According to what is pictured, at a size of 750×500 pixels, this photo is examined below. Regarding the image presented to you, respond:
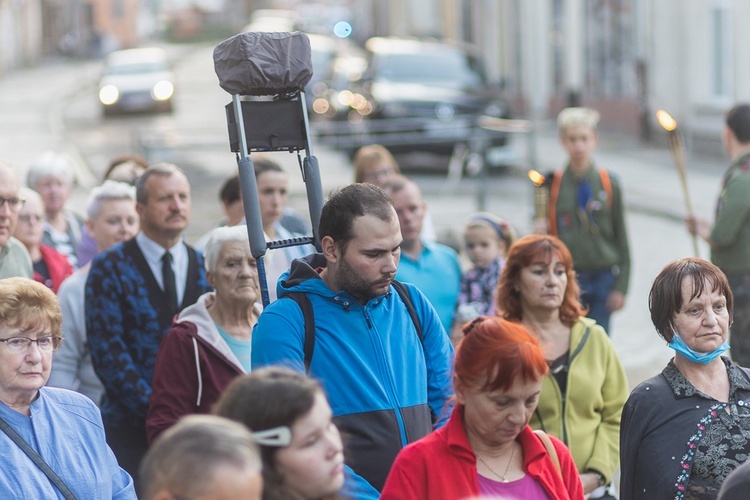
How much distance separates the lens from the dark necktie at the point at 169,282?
20.2 feet

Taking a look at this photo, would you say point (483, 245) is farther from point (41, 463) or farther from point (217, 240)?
point (41, 463)

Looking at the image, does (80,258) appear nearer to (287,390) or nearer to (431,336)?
(431,336)

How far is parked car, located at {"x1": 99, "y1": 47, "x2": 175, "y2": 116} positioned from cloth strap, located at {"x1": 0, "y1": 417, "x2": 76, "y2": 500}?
33351mm

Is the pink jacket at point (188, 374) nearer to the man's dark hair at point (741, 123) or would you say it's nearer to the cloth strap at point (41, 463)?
the cloth strap at point (41, 463)

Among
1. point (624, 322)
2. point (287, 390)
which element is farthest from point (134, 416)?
point (624, 322)

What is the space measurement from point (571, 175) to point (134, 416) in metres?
4.01

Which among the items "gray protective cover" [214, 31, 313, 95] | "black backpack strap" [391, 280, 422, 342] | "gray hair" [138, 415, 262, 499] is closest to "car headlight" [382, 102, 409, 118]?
"gray protective cover" [214, 31, 313, 95]

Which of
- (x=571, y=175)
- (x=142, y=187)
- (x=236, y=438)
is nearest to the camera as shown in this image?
(x=236, y=438)

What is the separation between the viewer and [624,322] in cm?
1195

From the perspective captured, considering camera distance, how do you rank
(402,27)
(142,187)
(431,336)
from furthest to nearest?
1. (402,27)
2. (142,187)
3. (431,336)

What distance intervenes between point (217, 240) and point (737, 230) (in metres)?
3.46

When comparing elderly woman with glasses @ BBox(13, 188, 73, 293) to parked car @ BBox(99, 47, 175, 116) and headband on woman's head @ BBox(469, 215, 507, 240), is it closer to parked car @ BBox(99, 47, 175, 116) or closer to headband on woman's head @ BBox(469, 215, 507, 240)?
headband on woman's head @ BBox(469, 215, 507, 240)

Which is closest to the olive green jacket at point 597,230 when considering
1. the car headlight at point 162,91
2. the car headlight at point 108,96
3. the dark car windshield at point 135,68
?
the car headlight at point 108,96

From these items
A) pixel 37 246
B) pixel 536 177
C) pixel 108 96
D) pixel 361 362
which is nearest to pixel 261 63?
pixel 361 362
